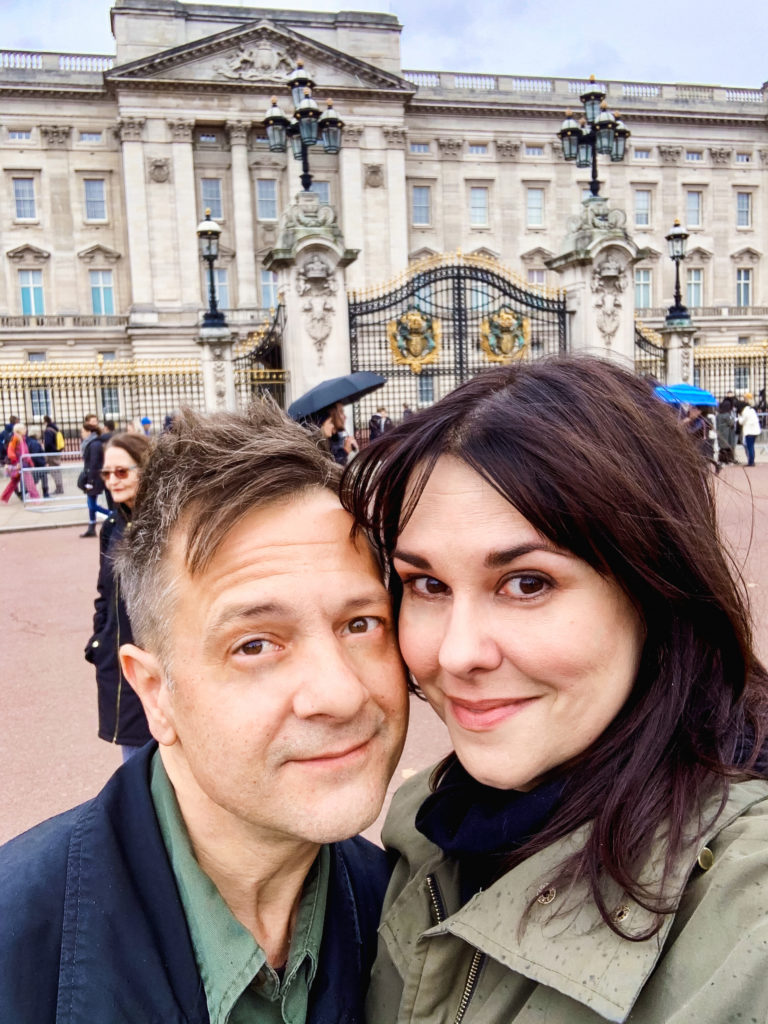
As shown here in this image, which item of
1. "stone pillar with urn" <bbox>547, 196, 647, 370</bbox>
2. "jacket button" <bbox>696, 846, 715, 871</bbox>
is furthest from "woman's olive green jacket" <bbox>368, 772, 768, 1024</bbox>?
"stone pillar with urn" <bbox>547, 196, 647, 370</bbox>

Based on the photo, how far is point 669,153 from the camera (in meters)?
48.5

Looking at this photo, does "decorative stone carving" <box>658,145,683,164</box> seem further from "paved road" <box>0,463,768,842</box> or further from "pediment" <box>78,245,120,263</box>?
"paved road" <box>0,463,768,842</box>

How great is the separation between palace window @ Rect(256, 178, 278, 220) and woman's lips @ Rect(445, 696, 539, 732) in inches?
1764

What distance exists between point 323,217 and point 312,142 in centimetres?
142

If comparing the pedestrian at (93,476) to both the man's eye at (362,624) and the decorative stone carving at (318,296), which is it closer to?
the decorative stone carving at (318,296)

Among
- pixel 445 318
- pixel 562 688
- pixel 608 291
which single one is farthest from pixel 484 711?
pixel 445 318

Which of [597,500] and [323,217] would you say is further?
[323,217]

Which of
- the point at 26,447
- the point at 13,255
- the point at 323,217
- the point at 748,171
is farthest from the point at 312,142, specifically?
the point at 748,171

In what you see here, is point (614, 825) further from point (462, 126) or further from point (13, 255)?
point (462, 126)

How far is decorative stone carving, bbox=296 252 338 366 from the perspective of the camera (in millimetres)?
15406

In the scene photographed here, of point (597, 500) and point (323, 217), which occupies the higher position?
point (323, 217)

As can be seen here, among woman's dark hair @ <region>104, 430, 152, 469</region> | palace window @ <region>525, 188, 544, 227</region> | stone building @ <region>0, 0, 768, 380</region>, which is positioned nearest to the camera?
woman's dark hair @ <region>104, 430, 152, 469</region>

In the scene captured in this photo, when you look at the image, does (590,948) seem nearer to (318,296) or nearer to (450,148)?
(318,296)

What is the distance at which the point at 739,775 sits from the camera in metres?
1.31
